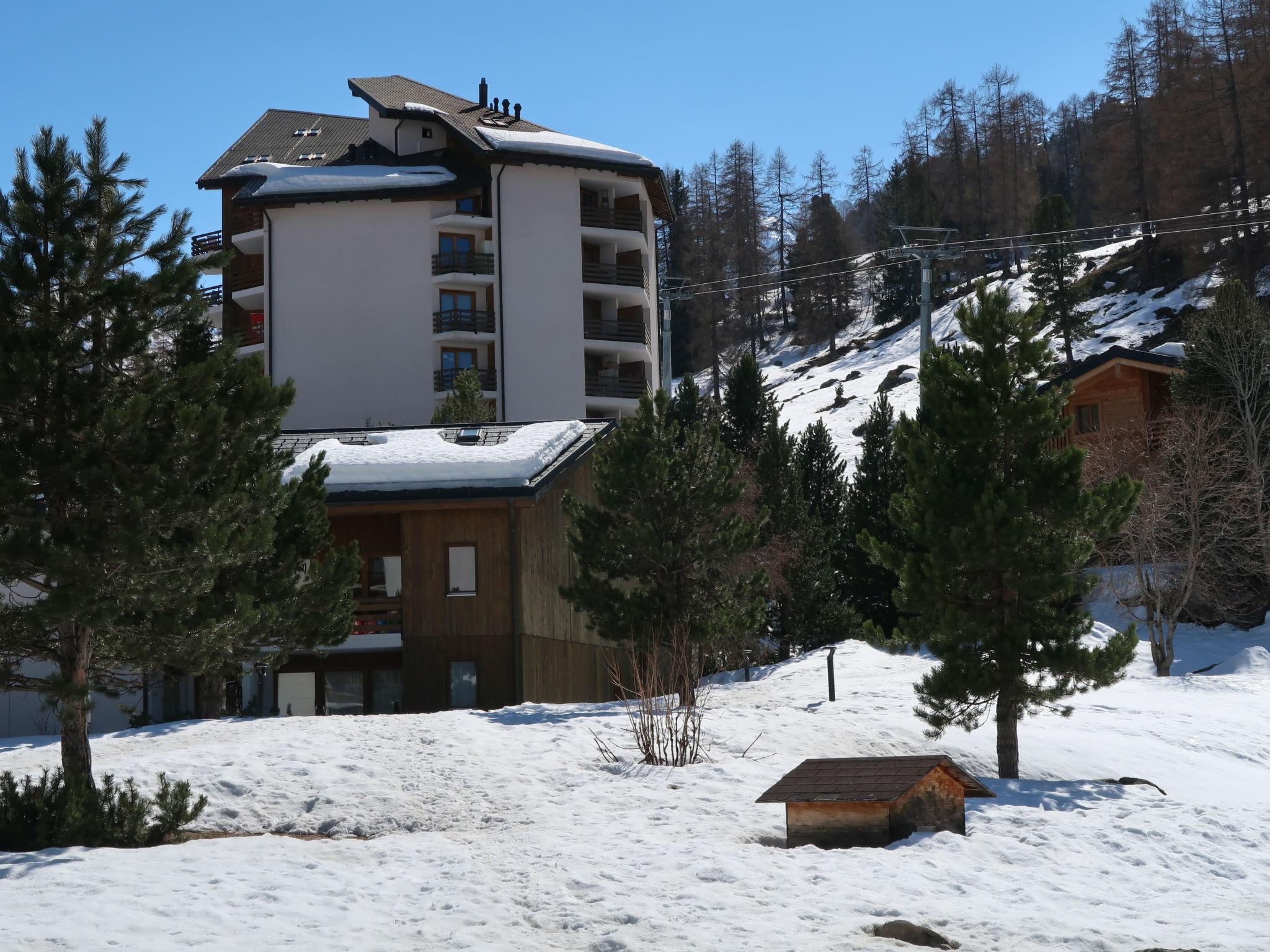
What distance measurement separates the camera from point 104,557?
12.7 metres

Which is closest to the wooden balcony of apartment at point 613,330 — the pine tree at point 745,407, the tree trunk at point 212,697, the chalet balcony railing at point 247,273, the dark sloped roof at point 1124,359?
the pine tree at point 745,407

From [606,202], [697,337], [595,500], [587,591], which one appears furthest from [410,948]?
[697,337]

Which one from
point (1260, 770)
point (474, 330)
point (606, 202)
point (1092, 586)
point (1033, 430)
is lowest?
point (1260, 770)

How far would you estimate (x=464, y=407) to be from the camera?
37.1 metres

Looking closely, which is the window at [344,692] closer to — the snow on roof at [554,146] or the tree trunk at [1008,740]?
the tree trunk at [1008,740]

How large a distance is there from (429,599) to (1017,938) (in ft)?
61.8

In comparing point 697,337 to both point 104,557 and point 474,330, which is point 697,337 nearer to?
point 474,330

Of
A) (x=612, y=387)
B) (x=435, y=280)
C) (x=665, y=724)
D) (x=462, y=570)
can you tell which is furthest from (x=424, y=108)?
(x=665, y=724)

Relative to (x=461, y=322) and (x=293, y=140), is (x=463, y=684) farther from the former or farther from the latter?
(x=293, y=140)

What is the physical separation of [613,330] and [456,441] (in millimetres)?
23962

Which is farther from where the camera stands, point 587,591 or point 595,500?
point 595,500

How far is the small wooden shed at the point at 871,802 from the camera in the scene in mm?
13305

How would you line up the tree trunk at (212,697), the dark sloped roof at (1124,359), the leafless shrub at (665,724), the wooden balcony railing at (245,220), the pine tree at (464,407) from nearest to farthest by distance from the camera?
the leafless shrub at (665,724)
the tree trunk at (212,697)
the pine tree at (464,407)
the dark sloped roof at (1124,359)
the wooden balcony railing at (245,220)

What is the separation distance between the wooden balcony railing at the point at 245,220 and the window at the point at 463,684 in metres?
30.7
